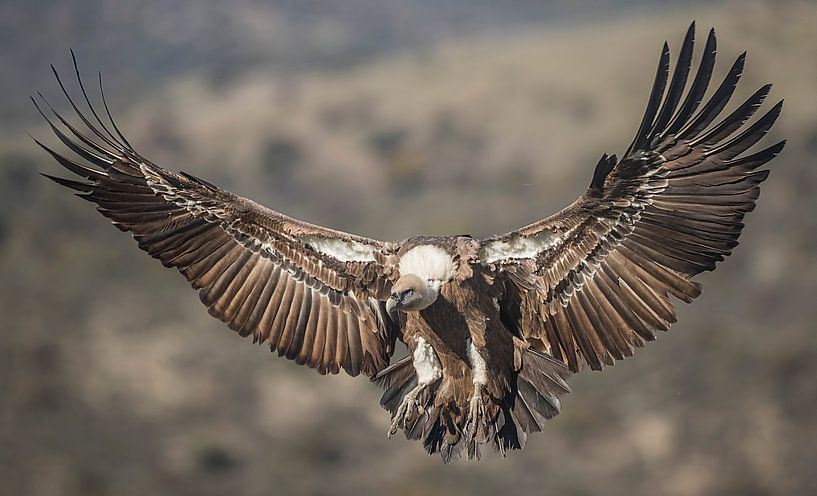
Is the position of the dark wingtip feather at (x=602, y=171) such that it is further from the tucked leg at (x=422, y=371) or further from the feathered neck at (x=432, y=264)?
the tucked leg at (x=422, y=371)

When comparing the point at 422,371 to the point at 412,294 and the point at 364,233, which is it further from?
the point at 364,233

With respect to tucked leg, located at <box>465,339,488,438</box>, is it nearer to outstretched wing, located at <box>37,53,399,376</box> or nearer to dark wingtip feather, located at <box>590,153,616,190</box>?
outstretched wing, located at <box>37,53,399,376</box>

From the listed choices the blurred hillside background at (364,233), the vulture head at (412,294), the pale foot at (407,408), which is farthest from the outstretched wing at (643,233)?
the blurred hillside background at (364,233)

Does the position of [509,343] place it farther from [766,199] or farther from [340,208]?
[340,208]

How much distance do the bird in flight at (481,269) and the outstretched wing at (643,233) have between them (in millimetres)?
10

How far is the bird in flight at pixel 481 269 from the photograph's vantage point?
7.22m

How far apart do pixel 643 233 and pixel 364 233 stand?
2618 cm

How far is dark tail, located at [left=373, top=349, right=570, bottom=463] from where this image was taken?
7906 millimetres

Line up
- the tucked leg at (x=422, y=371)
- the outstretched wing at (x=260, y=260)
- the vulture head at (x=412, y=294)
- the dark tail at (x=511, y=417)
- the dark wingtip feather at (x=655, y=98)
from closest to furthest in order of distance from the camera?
the dark wingtip feather at (x=655, y=98)
the vulture head at (x=412, y=294)
the dark tail at (x=511, y=417)
the tucked leg at (x=422, y=371)
the outstretched wing at (x=260, y=260)

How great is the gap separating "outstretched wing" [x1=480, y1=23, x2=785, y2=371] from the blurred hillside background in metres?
14.4

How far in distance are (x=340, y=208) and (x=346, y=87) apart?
457 inches

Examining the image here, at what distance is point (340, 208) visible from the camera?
37.4 meters

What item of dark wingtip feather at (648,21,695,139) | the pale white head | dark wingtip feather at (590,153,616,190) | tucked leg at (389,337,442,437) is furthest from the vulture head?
dark wingtip feather at (648,21,695,139)

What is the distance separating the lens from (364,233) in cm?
3353
